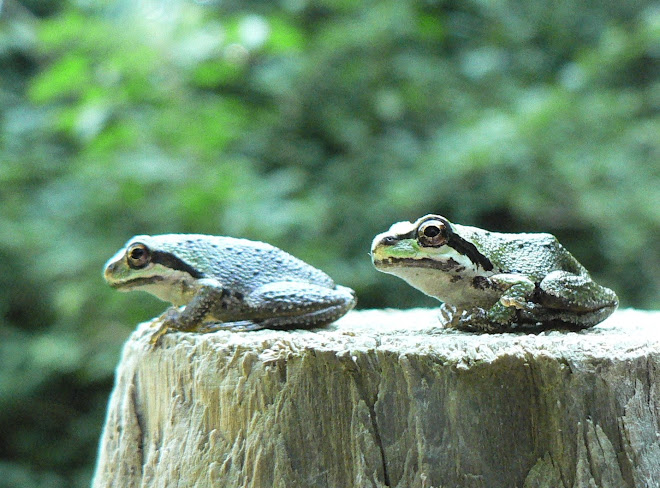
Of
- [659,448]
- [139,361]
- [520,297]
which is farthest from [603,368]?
[139,361]

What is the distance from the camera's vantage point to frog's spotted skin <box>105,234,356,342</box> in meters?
2.09

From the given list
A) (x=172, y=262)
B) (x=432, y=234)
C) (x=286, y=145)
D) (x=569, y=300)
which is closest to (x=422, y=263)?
(x=432, y=234)

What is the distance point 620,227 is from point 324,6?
258 cm

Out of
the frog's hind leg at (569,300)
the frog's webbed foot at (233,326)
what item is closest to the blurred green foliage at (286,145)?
the frog's webbed foot at (233,326)

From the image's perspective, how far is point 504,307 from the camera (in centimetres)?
194

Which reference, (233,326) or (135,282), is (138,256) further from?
(233,326)

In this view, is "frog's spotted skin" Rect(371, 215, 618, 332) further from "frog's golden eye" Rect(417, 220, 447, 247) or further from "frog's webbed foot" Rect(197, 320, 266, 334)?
"frog's webbed foot" Rect(197, 320, 266, 334)

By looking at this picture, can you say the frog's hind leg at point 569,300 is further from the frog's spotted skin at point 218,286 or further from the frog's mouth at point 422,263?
the frog's spotted skin at point 218,286

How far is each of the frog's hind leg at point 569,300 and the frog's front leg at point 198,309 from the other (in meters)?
0.84

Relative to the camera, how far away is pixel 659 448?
5.44ft

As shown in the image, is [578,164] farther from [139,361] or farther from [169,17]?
[139,361]

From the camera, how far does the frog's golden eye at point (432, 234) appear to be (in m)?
1.94

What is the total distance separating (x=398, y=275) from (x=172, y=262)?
66cm

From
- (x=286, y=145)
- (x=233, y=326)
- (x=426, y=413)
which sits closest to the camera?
(x=426, y=413)
